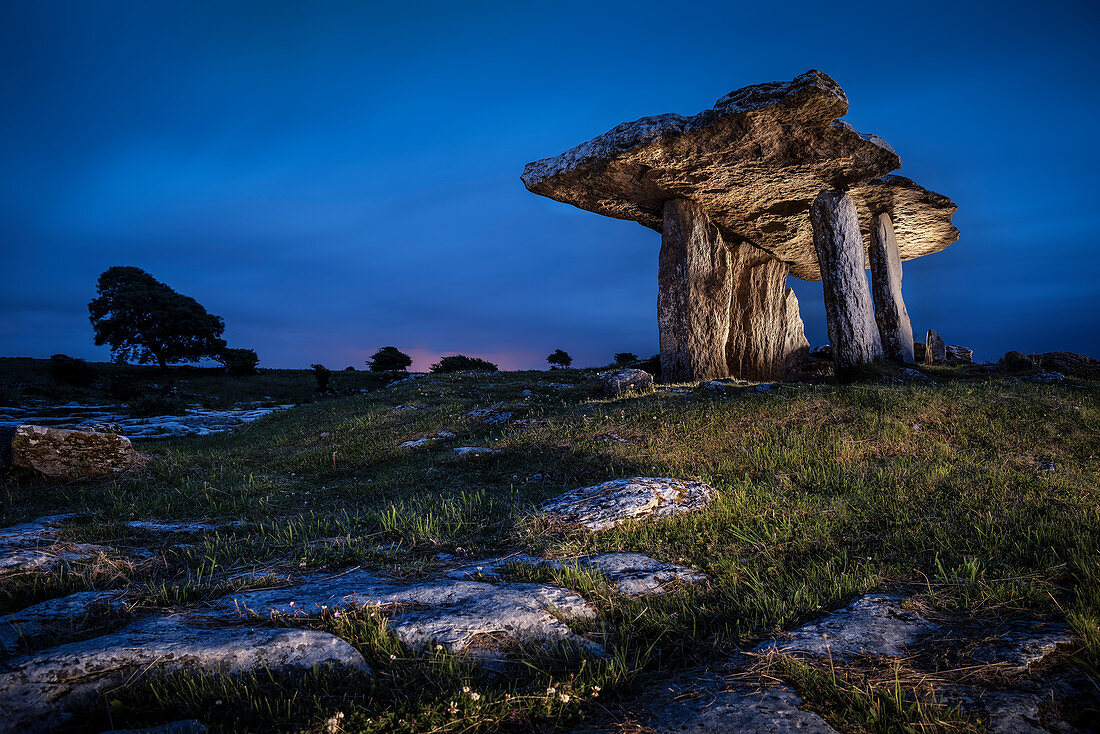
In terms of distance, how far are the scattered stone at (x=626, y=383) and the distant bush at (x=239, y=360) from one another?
29.3 m

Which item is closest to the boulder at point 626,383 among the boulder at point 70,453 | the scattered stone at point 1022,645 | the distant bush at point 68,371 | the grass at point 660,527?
the grass at point 660,527

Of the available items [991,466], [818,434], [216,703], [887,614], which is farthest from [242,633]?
[991,466]

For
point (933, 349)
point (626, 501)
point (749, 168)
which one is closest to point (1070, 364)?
point (933, 349)

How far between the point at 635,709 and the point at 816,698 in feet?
2.41

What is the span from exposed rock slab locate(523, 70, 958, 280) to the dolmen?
0.11 feet

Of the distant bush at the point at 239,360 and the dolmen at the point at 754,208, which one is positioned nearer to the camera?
the dolmen at the point at 754,208

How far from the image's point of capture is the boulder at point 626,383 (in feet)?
37.0

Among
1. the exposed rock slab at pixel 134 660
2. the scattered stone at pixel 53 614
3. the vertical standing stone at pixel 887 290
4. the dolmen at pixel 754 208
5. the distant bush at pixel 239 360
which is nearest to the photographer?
the exposed rock slab at pixel 134 660

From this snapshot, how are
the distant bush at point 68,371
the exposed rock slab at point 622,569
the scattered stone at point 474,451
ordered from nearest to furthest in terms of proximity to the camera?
the exposed rock slab at point 622,569 < the scattered stone at point 474,451 < the distant bush at point 68,371

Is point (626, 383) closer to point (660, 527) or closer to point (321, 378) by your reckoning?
point (660, 527)

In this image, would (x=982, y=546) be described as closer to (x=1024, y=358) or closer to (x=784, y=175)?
(x=784, y=175)

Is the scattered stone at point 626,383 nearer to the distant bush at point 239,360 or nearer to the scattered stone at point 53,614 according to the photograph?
the scattered stone at point 53,614

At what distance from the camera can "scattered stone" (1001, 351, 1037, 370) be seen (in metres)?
13.7

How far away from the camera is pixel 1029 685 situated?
207 cm
